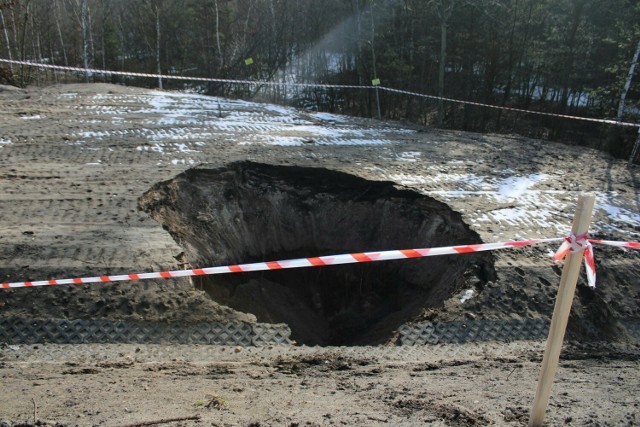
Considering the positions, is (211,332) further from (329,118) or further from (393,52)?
(393,52)

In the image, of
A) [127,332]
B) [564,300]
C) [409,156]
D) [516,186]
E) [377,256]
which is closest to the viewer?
[564,300]

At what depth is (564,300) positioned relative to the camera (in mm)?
2824

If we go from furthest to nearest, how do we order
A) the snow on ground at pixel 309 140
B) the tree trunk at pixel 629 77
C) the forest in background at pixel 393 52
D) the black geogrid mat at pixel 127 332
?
the forest in background at pixel 393 52 → the tree trunk at pixel 629 77 → the snow on ground at pixel 309 140 → the black geogrid mat at pixel 127 332

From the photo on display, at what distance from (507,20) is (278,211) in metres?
25.4

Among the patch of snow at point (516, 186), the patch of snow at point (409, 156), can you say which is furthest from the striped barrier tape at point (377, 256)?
the patch of snow at point (409, 156)

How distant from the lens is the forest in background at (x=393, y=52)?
82.4 feet

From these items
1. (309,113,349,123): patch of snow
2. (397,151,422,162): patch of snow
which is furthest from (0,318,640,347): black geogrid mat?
(309,113,349,123): patch of snow

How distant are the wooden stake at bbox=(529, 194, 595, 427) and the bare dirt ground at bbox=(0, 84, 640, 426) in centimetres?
48

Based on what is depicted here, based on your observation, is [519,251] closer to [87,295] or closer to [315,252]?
[315,252]

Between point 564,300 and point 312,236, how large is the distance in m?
5.98

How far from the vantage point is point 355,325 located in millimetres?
8156

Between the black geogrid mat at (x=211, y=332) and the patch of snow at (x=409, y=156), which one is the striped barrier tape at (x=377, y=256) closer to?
the black geogrid mat at (x=211, y=332)

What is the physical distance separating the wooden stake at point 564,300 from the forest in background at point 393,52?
65.4 ft

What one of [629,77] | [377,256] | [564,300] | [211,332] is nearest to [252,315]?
[211,332]
